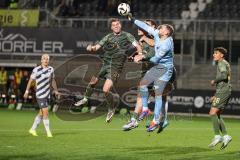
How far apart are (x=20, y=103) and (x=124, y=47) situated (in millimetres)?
19939

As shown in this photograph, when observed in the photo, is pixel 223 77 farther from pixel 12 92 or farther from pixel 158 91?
pixel 12 92

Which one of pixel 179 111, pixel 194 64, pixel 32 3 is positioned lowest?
pixel 179 111

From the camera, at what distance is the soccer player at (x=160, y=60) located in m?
17.1

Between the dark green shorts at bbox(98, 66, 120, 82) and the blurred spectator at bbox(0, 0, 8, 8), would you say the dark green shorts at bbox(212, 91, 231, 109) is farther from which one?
the blurred spectator at bbox(0, 0, 8, 8)

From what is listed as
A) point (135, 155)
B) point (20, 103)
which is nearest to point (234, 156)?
point (135, 155)

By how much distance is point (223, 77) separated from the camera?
1877 cm

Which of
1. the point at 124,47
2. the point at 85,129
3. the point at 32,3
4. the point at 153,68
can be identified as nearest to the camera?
the point at 153,68

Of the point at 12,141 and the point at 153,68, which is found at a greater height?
the point at 153,68

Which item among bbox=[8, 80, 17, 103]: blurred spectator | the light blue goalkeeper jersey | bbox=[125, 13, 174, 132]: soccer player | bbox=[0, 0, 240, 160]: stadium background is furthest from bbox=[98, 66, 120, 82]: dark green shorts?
bbox=[8, 80, 17, 103]: blurred spectator

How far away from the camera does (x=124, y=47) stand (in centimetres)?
1912

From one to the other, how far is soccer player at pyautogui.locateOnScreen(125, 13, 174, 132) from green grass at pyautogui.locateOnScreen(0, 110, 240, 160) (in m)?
1.18

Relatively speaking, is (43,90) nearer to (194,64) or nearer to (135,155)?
(135,155)

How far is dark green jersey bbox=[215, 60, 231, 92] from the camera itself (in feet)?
61.7

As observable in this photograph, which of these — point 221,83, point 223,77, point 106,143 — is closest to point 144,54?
point 223,77
